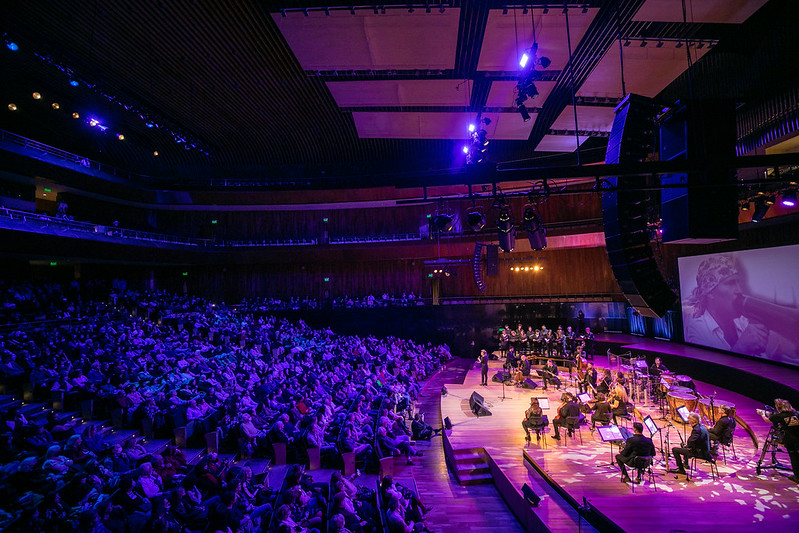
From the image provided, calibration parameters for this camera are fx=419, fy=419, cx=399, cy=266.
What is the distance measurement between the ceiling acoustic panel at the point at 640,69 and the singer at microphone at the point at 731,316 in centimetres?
518

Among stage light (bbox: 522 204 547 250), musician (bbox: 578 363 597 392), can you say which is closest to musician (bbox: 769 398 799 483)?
musician (bbox: 578 363 597 392)

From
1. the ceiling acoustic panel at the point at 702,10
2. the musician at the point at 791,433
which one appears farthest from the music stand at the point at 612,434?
the ceiling acoustic panel at the point at 702,10

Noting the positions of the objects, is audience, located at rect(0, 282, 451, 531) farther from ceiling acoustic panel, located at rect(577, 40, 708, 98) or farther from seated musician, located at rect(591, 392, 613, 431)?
ceiling acoustic panel, located at rect(577, 40, 708, 98)

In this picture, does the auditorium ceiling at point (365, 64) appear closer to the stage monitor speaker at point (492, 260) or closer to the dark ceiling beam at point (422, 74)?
the dark ceiling beam at point (422, 74)

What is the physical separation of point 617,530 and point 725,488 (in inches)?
76.5

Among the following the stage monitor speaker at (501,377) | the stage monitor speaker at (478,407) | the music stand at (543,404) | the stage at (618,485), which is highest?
the music stand at (543,404)

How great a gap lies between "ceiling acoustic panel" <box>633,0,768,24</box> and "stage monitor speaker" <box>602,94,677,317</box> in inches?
122

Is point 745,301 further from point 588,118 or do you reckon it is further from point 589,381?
point 588,118

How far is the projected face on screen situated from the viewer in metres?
8.41

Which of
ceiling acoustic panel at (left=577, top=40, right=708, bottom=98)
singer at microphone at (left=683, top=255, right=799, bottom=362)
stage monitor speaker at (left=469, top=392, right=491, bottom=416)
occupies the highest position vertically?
ceiling acoustic panel at (left=577, top=40, right=708, bottom=98)

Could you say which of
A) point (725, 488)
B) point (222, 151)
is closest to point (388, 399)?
point (725, 488)

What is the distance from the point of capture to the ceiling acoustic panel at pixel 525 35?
5.70 m

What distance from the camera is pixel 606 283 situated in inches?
638

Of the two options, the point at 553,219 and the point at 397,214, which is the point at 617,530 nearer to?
the point at 553,219
